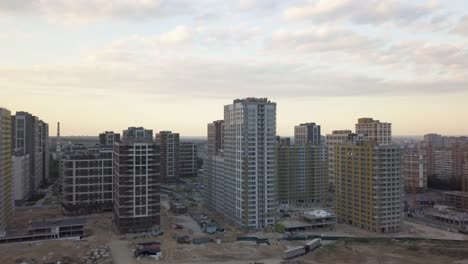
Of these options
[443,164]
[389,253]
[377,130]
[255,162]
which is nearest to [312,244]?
[389,253]

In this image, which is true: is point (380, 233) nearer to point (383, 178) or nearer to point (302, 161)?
point (383, 178)

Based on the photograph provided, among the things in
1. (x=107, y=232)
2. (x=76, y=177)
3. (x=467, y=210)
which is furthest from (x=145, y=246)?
(x=467, y=210)

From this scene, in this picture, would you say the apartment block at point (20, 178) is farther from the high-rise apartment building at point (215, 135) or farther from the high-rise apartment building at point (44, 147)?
the high-rise apartment building at point (215, 135)

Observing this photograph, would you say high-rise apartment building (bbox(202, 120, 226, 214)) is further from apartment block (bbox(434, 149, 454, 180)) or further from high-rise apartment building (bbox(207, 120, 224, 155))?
apartment block (bbox(434, 149, 454, 180))

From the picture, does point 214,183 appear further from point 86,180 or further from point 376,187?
point 376,187

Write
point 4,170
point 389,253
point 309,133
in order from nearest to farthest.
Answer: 1. point 389,253
2. point 4,170
3. point 309,133

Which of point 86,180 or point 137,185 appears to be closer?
point 137,185
